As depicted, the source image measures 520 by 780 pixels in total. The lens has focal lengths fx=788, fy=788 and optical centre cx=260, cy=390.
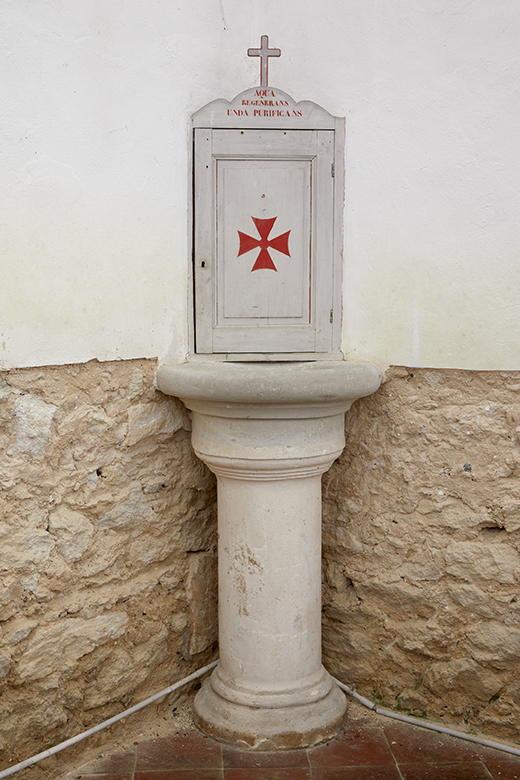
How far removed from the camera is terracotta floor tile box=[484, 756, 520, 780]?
2885mm

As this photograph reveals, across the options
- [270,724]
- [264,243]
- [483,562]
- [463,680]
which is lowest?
[270,724]

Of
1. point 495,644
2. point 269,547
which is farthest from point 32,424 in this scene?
point 495,644

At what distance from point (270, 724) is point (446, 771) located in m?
0.67

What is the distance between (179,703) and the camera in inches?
132

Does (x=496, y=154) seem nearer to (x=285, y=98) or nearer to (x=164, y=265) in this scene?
(x=285, y=98)

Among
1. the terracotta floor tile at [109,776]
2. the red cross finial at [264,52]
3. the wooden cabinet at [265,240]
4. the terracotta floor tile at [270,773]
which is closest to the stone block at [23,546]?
the terracotta floor tile at [109,776]

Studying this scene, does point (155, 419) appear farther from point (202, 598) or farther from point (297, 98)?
point (297, 98)

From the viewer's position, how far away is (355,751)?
10.00 feet

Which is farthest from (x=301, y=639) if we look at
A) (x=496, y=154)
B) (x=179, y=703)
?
(x=496, y=154)

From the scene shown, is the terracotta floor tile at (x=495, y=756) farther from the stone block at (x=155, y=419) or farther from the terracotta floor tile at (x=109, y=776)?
the stone block at (x=155, y=419)

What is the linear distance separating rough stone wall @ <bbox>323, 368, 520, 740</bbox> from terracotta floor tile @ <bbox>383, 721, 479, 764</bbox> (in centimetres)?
9

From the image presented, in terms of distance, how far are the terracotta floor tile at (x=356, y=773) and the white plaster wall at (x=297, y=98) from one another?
1.54 m

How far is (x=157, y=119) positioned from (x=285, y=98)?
20.2 inches

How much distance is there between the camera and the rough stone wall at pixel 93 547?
2740 millimetres
